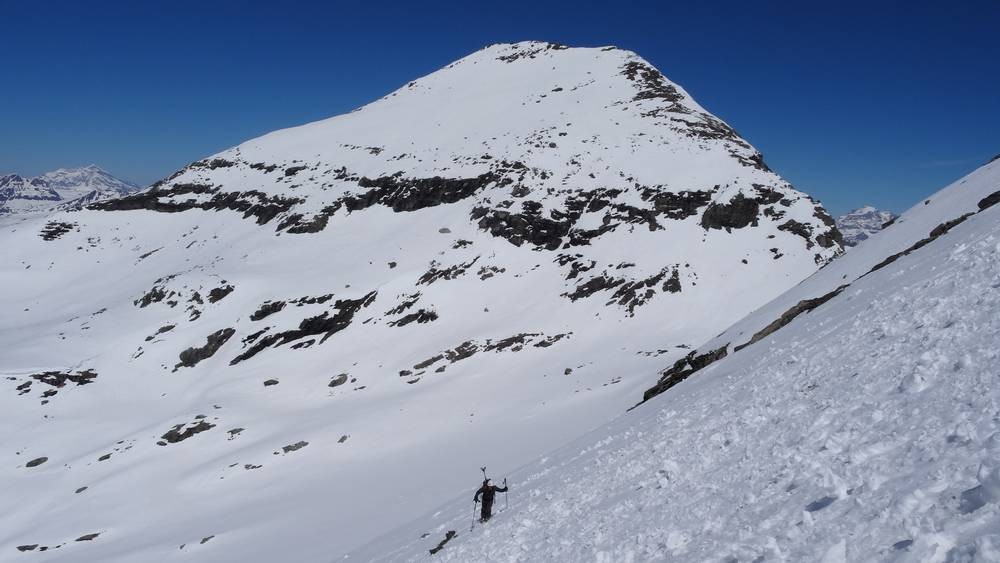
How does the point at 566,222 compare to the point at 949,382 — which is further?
the point at 566,222

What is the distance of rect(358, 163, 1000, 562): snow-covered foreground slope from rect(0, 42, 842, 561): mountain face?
1261 centimetres

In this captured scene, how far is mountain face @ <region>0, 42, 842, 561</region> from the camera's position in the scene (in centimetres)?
3325

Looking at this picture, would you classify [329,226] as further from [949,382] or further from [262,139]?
[949,382]

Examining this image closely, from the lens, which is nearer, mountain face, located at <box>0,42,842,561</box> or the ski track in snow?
the ski track in snow

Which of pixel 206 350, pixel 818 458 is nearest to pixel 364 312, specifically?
pixel 206 350

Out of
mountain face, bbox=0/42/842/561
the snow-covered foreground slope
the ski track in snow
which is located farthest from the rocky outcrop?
the ski track in snow

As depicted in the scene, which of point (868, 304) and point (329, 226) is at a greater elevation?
point (329, 226)

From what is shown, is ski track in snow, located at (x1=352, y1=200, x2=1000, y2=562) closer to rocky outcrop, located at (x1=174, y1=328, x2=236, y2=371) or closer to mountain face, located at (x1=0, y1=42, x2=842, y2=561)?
mountain face, located at (x1=0, y1=42, x2=842, y2=561)

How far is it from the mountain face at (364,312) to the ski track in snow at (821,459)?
1295cm

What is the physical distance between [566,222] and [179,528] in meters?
47.0

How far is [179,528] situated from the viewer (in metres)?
31.2

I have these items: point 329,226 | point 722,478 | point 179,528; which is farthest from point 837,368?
point 329,226

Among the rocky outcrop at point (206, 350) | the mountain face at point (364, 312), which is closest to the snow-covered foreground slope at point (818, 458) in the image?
the mountain face at point (364, 312)

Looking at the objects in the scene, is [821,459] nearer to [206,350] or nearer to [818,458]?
[818,458]
